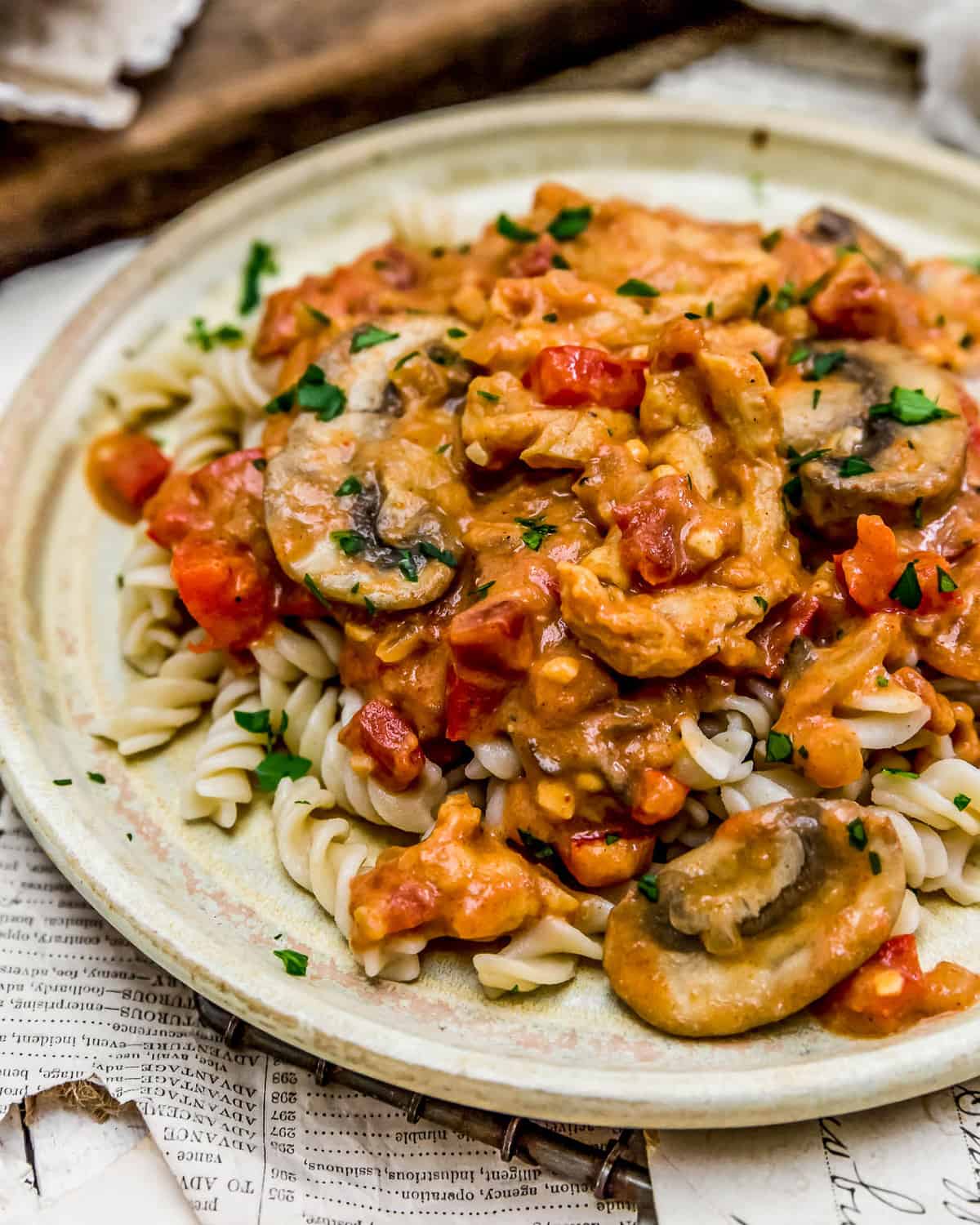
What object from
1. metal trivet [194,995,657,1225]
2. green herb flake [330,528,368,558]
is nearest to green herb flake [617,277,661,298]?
green herb flake [330,528,368,558]

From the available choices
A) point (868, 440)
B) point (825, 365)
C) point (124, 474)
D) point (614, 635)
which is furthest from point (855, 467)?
point (124, 474)

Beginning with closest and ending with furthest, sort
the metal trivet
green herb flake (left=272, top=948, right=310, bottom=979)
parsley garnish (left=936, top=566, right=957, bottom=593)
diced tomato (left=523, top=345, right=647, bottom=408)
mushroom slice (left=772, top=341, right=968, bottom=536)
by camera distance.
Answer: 1. the metal trivet
2. green herb flake (left=272, top=948, right=310, bottom=979)
3. parsley garnish (left=936, top=566, right=957, bottom=593)
4. mushroom slice (left=772, top=341, right=968, bottom=536)
5. diced tomato (left=523, top=345, right=647, bottom=408)

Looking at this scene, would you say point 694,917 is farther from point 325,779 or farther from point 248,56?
point 248,56

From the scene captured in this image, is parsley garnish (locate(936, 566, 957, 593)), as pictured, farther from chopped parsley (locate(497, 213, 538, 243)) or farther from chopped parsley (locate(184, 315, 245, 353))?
chopped parsley (locate(184, 315, 245, 353))

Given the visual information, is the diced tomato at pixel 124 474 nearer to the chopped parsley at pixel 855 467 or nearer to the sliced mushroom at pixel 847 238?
the chopped parsley at pixel 855 467

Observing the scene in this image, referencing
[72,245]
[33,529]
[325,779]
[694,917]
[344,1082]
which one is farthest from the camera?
[72,245]

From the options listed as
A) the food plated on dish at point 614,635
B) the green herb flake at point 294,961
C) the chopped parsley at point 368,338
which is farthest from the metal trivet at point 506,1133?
the chopped parsley at point 368,338

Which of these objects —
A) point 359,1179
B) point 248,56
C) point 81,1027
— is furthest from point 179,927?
point 248,56

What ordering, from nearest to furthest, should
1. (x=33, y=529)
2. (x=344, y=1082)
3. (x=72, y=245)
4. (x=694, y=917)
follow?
(x=694, y=917)
(x=344, y=1082)
(x=33, y=529)
(x=72, y=245)
